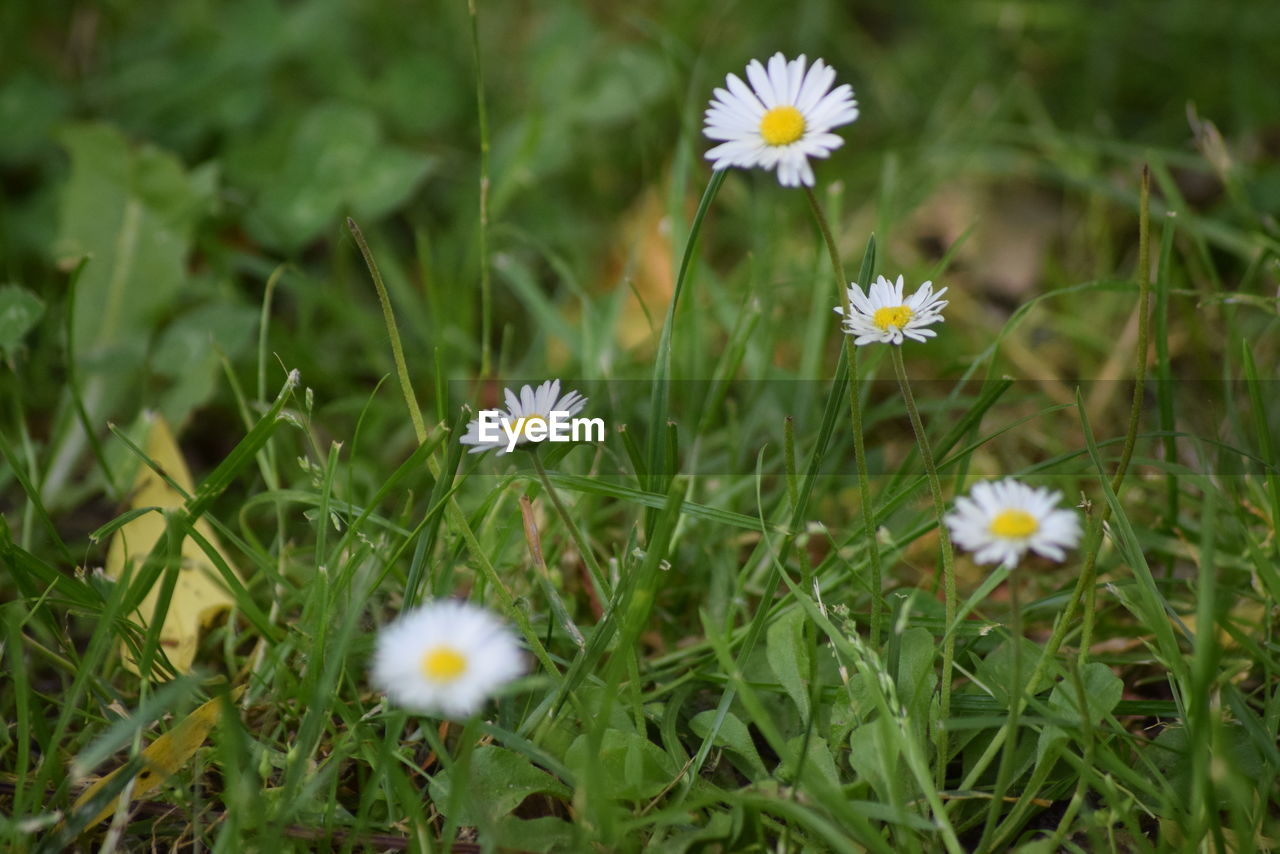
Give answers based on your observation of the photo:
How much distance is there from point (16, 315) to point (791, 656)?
4.23 ft

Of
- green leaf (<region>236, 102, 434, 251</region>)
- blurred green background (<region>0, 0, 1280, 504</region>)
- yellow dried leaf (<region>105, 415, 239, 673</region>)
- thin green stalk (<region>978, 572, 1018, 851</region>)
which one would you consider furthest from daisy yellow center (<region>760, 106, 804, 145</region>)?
green leaf (<region>236, 102, 434, 251</region>)

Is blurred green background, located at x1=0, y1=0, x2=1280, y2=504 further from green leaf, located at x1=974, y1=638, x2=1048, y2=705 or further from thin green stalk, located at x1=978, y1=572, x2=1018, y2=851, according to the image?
thin green stalk, located at x1=978, y1=572, x2=1018, y2=851

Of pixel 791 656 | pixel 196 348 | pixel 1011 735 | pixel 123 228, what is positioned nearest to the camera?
pixel 1011 735

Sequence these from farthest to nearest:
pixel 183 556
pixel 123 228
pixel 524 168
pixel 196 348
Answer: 1. pixel 524 168
2. pixel 123 228
3. pixel 196 348
4. pixel 183 556

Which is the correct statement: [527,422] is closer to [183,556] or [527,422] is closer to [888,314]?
[888,314]

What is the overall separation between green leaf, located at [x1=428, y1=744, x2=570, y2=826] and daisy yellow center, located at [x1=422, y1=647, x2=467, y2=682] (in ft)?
0.98

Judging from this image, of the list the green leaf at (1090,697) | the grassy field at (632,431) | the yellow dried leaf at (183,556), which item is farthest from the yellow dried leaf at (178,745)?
the green leaf at (1090,697)

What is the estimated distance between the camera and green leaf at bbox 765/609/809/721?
1138mm

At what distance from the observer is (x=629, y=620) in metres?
1.01

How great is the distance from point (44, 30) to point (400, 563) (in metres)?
2.00

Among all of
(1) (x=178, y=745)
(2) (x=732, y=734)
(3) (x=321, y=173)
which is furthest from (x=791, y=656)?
(3) (x=321, y=173)

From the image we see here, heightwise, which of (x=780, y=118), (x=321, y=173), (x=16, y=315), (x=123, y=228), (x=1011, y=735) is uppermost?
(x=321, y=173)

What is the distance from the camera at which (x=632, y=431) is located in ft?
5.62

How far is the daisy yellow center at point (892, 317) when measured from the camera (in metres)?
0.99
